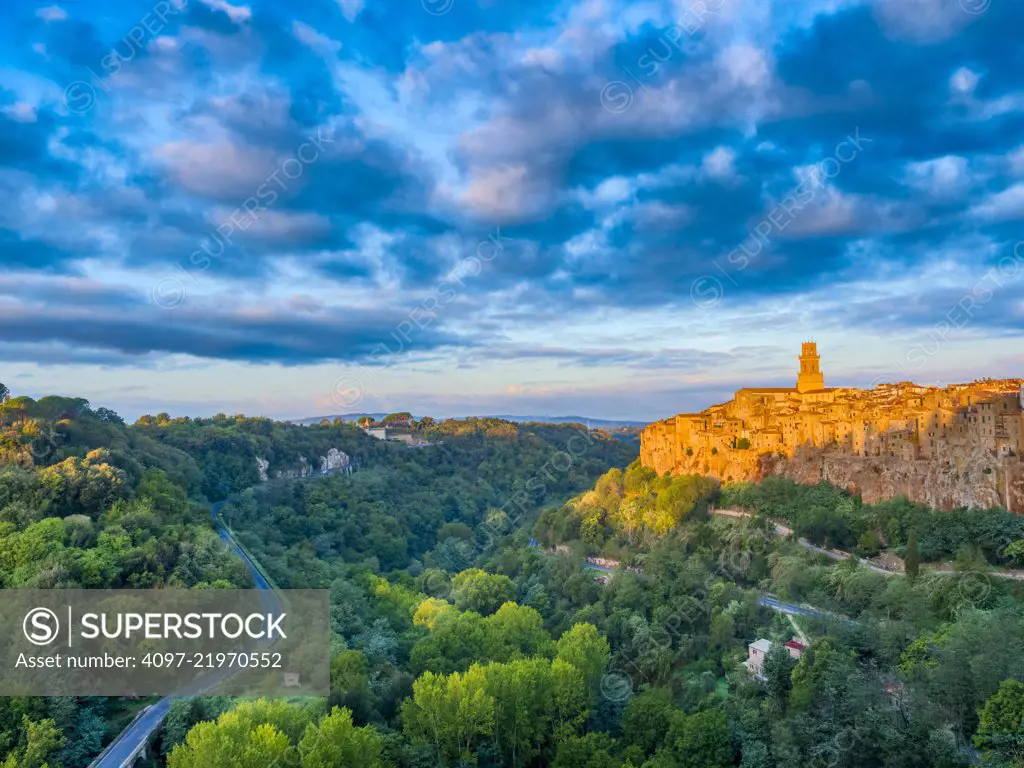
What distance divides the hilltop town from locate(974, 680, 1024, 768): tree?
45.6 ft

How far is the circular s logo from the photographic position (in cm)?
1880

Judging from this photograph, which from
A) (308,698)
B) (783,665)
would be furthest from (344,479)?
(783,665)

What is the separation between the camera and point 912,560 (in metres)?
26.2

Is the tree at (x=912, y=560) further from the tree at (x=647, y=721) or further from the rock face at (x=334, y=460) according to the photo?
the rock face at (x=334, y=460)

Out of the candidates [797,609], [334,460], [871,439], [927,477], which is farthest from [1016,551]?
[334,460]

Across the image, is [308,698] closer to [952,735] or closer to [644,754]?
[644,754]

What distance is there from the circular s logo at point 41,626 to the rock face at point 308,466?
32.3m

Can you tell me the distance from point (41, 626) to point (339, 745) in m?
10.1

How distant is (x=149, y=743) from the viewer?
16859 mm

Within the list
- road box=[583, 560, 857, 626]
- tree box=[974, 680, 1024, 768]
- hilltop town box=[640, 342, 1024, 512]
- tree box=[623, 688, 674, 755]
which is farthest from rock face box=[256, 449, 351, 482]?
tree box=[974, 680, 1024, 768]

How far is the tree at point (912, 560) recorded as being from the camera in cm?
2583

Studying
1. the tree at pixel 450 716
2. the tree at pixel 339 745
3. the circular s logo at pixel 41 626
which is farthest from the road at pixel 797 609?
the circular s logo at pixel 41 626

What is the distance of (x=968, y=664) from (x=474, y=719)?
12971 millimetres

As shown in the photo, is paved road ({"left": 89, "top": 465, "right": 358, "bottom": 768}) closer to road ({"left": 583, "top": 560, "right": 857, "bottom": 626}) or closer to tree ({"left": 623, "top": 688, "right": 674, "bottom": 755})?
tree ({"left": 623, "top": 688, "right": 674, "bottom": 755})
